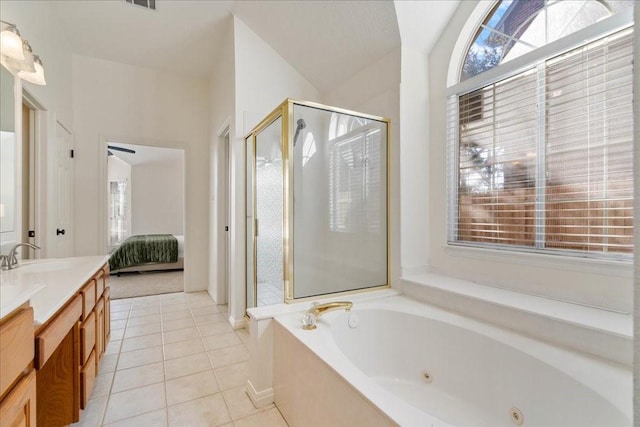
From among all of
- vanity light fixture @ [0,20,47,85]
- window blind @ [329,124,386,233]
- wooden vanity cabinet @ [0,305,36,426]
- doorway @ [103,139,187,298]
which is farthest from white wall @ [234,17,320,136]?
doorway @ [103,139,187,298]

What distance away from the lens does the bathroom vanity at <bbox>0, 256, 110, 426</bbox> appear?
0.80 m

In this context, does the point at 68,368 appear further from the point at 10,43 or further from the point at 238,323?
the point at 10,43

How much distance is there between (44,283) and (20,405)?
0.64m

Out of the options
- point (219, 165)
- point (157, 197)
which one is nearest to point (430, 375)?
point (219, 165)

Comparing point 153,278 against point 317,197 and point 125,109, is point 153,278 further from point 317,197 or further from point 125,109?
point 317,197

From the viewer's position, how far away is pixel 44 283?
1.30 metres

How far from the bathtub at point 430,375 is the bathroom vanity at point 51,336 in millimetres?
966

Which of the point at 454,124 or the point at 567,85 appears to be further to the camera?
the point at 454,124

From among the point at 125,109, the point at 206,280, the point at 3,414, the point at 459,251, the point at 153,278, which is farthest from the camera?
the point at 153,278

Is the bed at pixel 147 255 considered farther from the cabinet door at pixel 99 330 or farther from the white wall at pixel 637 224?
the white wall at pixel 637 224

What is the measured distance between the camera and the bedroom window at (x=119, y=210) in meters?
7.12

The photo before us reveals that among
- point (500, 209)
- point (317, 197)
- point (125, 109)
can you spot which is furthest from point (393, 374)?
point (125, 109)

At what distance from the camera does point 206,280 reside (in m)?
4.08

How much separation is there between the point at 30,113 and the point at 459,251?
3.60 metres
